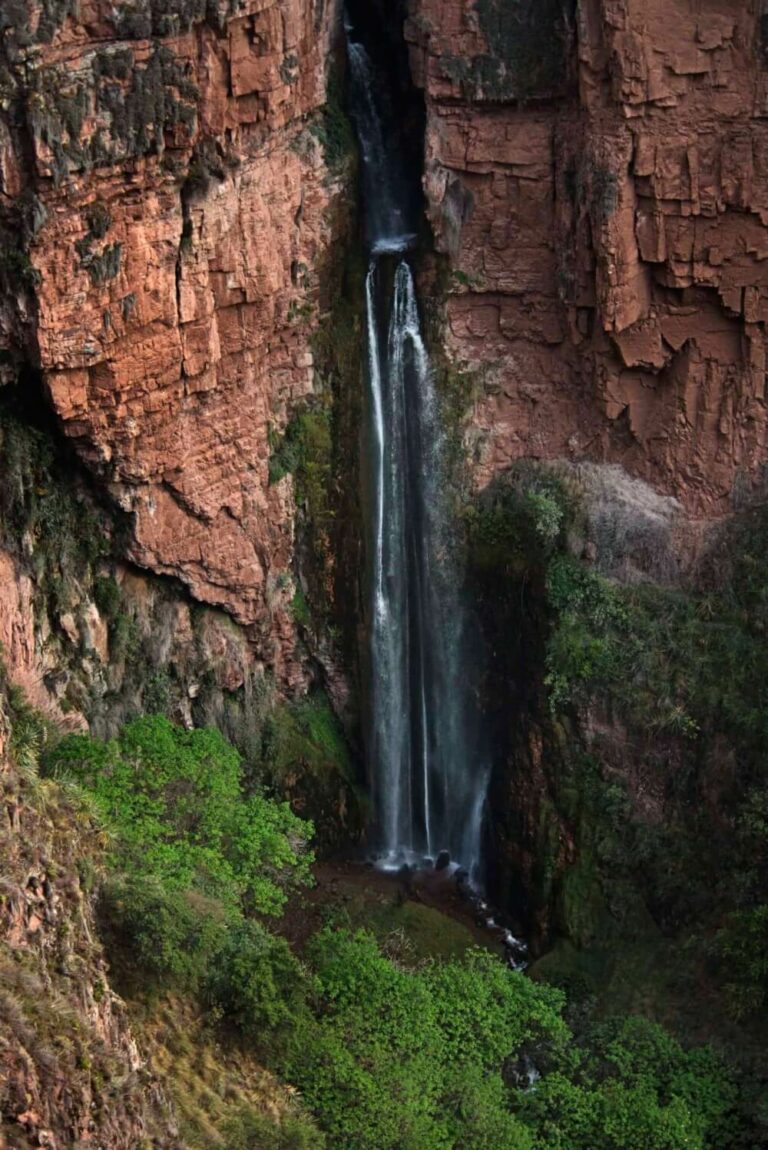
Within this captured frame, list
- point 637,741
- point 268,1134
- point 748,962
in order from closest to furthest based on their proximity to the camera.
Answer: point 268,1134 < point 748,962 < point 637,741

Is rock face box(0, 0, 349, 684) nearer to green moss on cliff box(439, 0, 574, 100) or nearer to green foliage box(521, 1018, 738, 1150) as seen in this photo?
green moss on cliff box(439, 0, 574, 100)

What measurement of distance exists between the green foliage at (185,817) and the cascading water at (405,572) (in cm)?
470

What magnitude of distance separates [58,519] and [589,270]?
9.15 meters

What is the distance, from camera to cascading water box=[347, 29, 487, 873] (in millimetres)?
26109

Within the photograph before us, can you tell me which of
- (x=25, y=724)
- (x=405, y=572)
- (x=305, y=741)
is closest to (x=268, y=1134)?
(x=25, y=724)

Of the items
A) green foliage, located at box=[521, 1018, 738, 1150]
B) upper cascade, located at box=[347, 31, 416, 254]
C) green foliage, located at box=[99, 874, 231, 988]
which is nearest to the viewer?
green foliage, located at box=[99, 874, 231, 988]

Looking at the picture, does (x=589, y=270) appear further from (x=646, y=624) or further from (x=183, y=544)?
(x=183, y=544)

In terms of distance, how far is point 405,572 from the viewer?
26938 millimetres

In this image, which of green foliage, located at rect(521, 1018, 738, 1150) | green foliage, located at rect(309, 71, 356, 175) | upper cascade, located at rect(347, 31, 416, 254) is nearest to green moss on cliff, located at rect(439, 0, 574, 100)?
green foliage, located at rect(309, 71, 356, 175)

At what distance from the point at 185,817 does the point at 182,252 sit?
26.5 ft

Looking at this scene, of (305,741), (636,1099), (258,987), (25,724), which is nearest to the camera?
(258,987)

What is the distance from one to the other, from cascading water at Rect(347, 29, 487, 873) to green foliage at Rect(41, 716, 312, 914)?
4.70 meters

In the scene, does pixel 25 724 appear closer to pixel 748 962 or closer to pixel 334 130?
pixel 748 962

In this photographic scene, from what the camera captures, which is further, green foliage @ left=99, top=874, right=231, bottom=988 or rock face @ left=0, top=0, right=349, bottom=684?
rock face @ left=0, top=0, right=349, bottom=684
